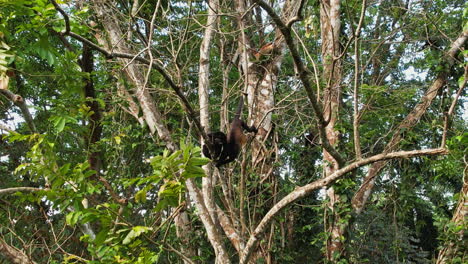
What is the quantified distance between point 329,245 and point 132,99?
4.26 meters

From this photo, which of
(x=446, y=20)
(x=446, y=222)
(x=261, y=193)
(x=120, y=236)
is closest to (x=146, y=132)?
(x=261, y=193)

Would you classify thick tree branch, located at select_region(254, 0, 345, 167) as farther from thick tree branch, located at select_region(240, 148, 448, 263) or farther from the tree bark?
the tree bark

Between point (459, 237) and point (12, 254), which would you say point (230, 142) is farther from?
point (459, 237)

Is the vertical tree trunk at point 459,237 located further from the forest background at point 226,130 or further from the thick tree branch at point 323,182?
the thick tree branch at point 323,182

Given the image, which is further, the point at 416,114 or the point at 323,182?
the point at 416,114

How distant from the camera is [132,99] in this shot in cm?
841

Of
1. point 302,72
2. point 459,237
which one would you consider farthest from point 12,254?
point 459,237

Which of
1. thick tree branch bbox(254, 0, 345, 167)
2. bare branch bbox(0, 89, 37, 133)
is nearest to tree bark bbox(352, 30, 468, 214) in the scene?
thick tree branch bbox(254, 0, 345, 167)

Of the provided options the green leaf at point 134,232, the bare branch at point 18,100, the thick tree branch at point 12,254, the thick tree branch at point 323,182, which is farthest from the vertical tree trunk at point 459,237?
the bare branch at point 18,100

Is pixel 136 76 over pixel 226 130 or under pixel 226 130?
over

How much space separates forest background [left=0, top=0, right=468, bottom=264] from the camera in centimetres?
412

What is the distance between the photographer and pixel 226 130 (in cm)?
672

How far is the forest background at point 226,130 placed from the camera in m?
4.12

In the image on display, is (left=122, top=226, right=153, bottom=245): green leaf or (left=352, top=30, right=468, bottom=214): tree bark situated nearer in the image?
(left=122, top=226, right=153, bottom=245): green leaf
